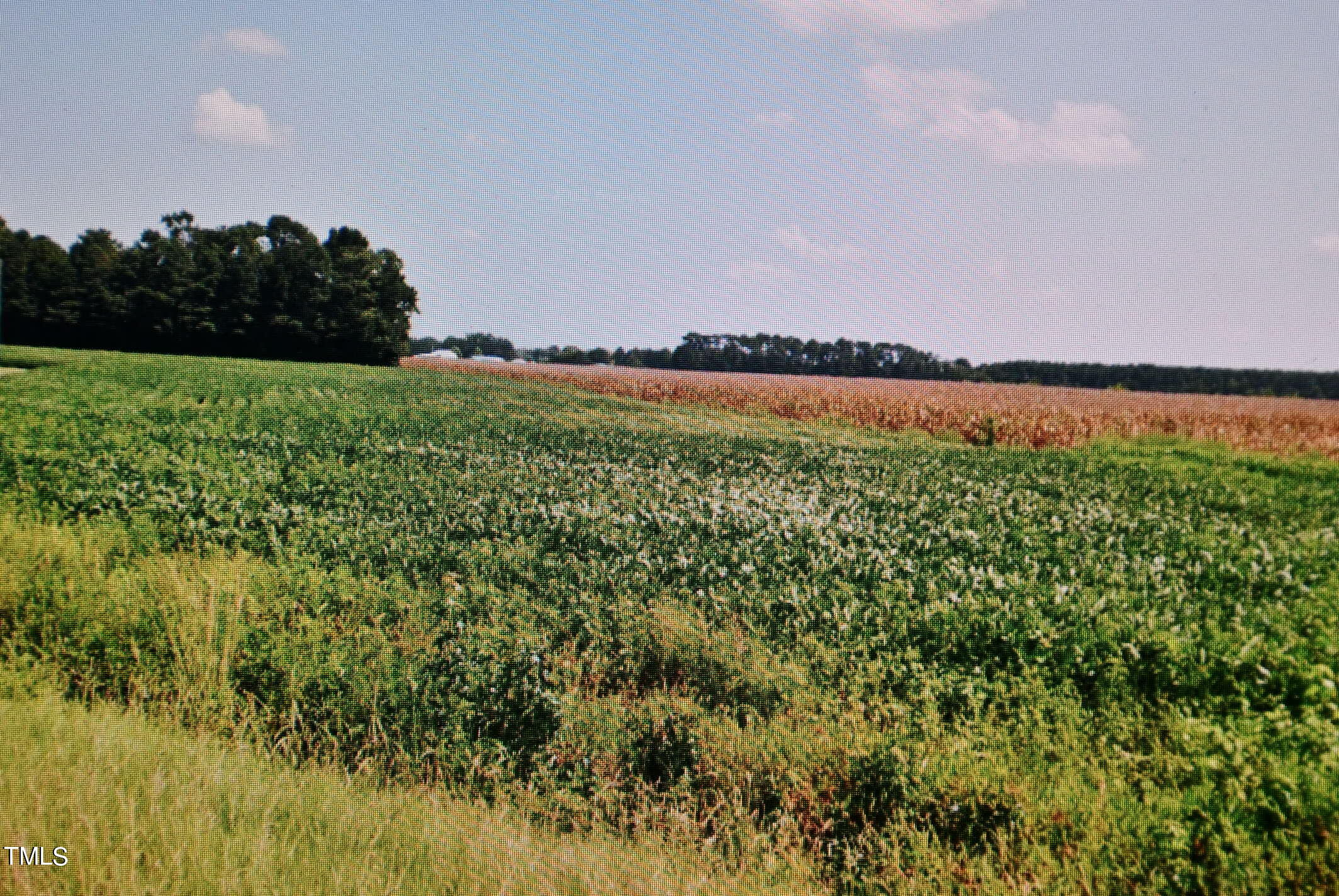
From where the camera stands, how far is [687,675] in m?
6.23

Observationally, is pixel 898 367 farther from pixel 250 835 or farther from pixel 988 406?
pixel 250 835

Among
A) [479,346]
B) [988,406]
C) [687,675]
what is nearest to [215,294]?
[479,346]

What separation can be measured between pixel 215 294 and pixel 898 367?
75.2 feet

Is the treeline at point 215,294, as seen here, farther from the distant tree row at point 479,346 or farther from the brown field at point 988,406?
the brown field at point 988,406

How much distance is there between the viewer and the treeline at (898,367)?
20.6 ft

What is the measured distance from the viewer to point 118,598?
6.97 m

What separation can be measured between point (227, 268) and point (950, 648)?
18841mm

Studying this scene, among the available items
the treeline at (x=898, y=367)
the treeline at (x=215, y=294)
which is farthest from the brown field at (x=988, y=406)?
the treeline at (x=215, y=294)

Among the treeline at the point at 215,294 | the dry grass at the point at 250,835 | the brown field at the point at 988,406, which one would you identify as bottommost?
the dry grass at the point at 250,835

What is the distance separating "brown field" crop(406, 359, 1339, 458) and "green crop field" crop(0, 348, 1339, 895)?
52 cm

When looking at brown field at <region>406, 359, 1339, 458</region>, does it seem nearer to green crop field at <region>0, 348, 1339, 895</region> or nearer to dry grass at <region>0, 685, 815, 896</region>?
green crop field at <region>0, 348, 1339, 895</region>

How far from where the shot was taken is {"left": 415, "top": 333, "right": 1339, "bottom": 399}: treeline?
6.29 meters

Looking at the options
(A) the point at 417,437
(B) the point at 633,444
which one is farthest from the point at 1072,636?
(A) the point at 417,437

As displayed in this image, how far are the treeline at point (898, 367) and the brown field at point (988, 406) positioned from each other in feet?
0.94
